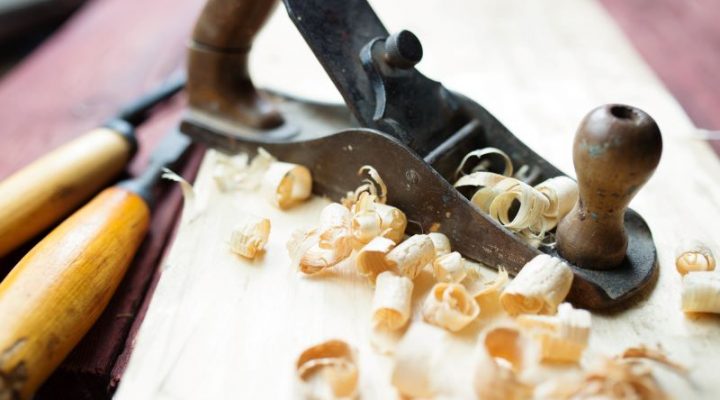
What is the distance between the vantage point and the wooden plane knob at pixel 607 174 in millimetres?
1034

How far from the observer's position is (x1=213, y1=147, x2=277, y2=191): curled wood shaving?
5.24 ft

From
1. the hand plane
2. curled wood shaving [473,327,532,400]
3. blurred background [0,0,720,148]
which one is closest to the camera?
curled wood shaving [473,327,532,400]

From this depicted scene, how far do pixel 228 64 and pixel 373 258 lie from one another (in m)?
0.75

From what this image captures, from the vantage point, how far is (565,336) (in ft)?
3.52

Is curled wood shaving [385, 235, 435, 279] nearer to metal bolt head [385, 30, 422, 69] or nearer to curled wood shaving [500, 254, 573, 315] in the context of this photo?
curled wood shaving [500, 254, 573, 315]

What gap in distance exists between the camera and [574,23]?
2660mm

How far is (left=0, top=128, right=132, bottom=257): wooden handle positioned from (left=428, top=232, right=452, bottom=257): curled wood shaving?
2.81ft

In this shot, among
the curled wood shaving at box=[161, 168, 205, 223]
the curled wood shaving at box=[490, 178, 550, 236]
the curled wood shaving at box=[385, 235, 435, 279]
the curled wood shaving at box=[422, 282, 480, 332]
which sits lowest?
the curled wood shaving at box=[161, 168, 205, 223]

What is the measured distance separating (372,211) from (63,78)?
147 cm

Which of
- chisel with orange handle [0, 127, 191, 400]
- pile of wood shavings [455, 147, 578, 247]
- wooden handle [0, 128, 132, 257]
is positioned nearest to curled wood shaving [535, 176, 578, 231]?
pile of wood shavings [455, 147, 578, 247]

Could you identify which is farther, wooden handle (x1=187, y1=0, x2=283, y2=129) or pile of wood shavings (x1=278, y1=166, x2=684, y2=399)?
wooden handle (x1=187, y1=0, x2=283, y2=129)

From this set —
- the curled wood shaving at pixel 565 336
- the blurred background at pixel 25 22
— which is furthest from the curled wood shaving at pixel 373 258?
the blurred background at pixel 25 22

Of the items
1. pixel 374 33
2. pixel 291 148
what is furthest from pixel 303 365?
pixel 374 33

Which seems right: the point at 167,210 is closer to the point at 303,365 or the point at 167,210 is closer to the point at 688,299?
the point at 303,365
